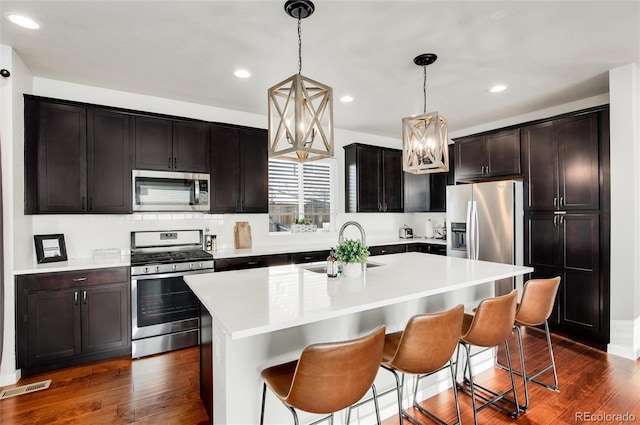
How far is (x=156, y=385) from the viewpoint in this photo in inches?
104

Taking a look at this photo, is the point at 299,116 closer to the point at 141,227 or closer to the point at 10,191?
the point at 10,191

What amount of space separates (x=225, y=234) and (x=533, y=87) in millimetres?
3960

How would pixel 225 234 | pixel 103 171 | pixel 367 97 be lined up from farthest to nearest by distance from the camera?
pixel 225 234 → pixel 367 97 → pixel 103 171

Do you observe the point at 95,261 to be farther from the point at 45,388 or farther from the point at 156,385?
the point at 156,385

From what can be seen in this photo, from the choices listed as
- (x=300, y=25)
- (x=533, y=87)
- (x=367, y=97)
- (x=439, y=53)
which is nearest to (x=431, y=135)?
(x=439, y=53)

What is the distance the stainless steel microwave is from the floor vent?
5.47 feet

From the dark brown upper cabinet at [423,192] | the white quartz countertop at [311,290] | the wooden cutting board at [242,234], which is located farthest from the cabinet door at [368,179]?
the white quartz countertop at [311,290]

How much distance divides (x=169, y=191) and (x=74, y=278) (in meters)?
1.21

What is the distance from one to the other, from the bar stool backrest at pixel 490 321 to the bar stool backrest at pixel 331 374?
0.88 meters

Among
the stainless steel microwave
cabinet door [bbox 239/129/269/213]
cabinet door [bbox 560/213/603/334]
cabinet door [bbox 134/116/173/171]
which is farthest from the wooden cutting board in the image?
cabinet door [bbox 560/213/603/334]

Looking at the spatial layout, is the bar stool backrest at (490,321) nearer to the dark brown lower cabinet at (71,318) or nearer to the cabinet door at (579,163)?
the cabinet door at (579,163)

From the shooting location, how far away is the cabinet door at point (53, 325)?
2756 mm

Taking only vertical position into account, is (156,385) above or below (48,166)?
below

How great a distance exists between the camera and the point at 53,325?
9.30 feet
